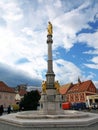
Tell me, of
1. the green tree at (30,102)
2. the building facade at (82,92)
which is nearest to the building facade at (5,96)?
the green tree at (30,102)

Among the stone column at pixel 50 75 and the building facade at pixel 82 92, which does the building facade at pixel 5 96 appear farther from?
the stone column at pixel 50 75

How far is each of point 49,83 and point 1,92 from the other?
150 ft

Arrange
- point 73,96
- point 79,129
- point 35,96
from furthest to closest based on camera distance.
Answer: point 73,96
point 35,96
point 79,129

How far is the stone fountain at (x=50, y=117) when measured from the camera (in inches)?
577

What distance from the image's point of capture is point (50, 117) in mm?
18156

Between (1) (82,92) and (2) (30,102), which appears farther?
(1) (82,92)

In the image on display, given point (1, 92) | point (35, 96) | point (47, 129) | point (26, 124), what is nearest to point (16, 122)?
point (26, 124)

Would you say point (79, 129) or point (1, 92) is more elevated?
point (1, 92)

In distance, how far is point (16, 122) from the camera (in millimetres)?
15570

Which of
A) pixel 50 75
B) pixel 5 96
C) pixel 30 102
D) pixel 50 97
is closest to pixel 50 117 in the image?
pixel 50 97

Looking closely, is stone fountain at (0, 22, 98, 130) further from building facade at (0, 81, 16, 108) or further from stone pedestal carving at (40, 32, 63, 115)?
building facade at (0, 81, 16, 108)

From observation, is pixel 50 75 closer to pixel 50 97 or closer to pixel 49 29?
pixel 50 97

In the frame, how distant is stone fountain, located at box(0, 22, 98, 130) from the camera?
14656mm

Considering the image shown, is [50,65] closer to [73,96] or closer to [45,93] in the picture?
[45,93]
